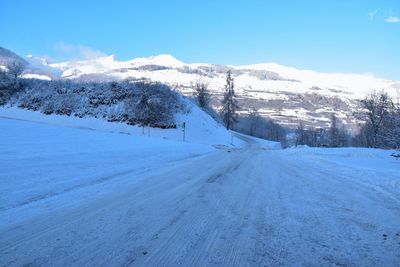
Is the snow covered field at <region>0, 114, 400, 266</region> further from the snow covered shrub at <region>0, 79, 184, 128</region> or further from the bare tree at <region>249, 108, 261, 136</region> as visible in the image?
the bare tree at <region>249, 108, 261, 136</region>

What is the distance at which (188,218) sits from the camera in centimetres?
581

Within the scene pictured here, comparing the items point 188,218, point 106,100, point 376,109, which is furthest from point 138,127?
point 188,218

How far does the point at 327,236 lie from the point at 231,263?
5.57ft

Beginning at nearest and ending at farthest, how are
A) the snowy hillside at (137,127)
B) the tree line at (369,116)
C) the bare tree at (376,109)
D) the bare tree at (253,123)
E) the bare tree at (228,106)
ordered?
the tree line at (369,116) → the snowy hillside at (137,127) → the bare tree at (376,109) → the bare tree at (228,106) → the bare tree at (253,123)

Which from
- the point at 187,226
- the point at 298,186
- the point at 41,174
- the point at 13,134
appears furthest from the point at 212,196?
the point at 13,134

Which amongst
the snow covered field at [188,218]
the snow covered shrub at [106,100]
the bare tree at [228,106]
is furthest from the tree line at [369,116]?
the snow covered field at [188,218]

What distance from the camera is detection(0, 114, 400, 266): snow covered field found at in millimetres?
4215

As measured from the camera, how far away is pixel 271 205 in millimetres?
6930

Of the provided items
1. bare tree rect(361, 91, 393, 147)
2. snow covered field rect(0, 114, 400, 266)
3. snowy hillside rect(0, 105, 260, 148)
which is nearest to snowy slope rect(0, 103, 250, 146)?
snowy hillside rect(0, 105, 260, 148)

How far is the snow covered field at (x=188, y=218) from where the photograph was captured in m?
4.21

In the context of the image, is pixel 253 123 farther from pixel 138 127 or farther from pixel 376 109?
pixel 138 127

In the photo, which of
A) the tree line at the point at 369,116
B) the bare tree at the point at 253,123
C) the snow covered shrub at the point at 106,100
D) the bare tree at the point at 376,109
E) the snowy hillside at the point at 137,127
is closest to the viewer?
the tree line at the point at 369,116

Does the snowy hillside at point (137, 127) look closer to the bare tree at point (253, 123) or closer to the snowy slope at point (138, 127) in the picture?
the snowy slope at point (138, 127)

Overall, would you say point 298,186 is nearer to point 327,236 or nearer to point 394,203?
point 394,203
